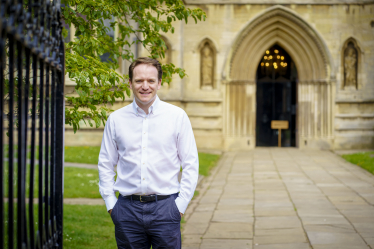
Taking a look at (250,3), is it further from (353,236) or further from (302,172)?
(353,236)

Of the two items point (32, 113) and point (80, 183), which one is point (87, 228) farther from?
point (32, 113)

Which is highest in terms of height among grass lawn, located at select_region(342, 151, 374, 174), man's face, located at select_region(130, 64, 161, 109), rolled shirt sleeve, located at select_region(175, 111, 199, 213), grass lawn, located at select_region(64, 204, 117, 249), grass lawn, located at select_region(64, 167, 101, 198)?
man's face, located at select_region(130, 64, 161, 109)

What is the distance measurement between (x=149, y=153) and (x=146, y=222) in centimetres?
40

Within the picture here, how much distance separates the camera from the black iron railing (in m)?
1.68

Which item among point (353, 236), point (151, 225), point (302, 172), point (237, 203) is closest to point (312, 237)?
point (353, 236)

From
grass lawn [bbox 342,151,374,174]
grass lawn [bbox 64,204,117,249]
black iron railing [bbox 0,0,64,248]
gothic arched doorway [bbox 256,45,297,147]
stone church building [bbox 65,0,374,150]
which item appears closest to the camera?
black iron railing [bbox 0,0,64,248]

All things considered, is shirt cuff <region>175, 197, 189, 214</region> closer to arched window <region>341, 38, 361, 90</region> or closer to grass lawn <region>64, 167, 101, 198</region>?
grass lawn <region>64, 167, 101, 198</region>

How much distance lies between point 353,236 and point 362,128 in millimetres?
12346

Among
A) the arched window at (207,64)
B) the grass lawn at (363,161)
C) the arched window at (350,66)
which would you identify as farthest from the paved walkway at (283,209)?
the arched window at (350,66)

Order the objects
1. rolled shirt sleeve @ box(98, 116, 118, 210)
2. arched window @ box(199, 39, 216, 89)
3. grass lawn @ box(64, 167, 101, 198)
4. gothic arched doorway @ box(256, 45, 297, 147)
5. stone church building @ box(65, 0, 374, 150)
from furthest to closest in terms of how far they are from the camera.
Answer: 1. gothic arched doorway @ box(256, 45, 297, 147)
2. arched window @ box(199, 39, 216, 89)
3. stone church building @ box(65, 0, 374, 150)
4. grass lawn @ box(64, 167, 101, 198)
5. rolled shirt sleeve @ box(98, 116, 118, 210)

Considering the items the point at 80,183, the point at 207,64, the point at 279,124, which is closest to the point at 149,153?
Answer: the point at 80,183

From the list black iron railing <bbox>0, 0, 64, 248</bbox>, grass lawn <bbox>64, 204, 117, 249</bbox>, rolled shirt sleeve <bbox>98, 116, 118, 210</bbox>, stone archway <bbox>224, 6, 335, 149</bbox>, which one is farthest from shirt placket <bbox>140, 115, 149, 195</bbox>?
stone archway <bbox>224, 6, 335, 149</bbox>

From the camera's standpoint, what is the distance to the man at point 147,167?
2.73 metres

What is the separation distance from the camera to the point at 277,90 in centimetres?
1762
